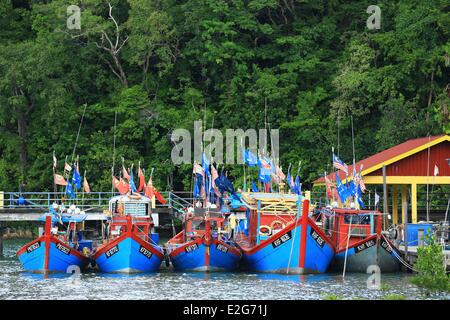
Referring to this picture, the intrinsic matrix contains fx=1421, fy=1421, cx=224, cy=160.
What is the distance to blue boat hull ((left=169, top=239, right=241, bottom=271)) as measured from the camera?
2452 inches

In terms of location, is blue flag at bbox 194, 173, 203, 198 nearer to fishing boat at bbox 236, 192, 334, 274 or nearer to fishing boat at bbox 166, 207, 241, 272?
fishing boat at bbox 166, 207, 241, 272

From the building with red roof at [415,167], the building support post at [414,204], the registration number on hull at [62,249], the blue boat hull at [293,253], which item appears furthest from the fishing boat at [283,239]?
the registration number on hull at [62,249]

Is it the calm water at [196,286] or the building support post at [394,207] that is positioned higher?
the building support post at [394,207]

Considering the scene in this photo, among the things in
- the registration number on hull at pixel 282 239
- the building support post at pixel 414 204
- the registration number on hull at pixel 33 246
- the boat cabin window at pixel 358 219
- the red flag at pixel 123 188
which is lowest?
the registration number on hull at pixel 33 246

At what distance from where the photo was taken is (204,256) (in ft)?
204

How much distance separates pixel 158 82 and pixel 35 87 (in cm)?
889

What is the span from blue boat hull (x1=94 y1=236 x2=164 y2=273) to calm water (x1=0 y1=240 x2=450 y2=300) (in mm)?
681

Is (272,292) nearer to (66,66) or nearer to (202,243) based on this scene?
(202,243)

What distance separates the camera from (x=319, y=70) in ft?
299

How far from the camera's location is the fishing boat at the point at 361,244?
61.5 metres

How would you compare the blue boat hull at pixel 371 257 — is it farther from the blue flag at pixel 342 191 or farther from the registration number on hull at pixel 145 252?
the registration number on hull at pixel 145 252

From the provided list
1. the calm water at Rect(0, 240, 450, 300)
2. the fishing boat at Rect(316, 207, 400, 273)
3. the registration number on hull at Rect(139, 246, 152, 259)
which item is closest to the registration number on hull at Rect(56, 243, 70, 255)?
the calm water at Rect(0, 240, 450, 300)

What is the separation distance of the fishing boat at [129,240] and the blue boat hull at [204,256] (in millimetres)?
972
